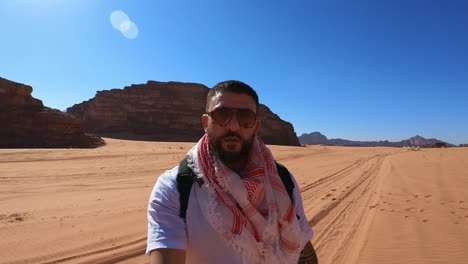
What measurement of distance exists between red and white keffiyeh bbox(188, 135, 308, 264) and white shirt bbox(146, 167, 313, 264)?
1.6 inches

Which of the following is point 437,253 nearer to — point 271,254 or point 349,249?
point 349,249

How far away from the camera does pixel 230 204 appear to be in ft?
5.62

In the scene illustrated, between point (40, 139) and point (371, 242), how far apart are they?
25355 millimetres

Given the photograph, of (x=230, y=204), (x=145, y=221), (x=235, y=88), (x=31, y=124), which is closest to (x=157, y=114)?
(x=31, y=124)

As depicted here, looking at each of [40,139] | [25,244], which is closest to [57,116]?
[40,139]

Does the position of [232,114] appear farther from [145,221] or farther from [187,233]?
[145,221]

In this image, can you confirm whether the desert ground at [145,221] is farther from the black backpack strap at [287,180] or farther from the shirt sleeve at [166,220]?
the shirt sleeve at [166,220]

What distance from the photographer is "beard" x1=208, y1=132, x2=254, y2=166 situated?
1.90 m

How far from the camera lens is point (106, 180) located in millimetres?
9875

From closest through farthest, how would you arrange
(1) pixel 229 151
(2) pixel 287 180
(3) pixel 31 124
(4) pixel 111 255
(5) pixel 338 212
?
(1) pixel 229 151
(2) pixel 287 180
(4) pixel 111 255
(5) pixel 338 212
(3) pixel 31 124

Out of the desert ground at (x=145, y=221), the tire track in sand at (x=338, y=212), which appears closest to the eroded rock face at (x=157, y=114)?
the desert ground at (x=145, y=221)

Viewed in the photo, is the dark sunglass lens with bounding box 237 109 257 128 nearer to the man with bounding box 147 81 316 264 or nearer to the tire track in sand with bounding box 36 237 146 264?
the man with bounding box 147 81 316 264

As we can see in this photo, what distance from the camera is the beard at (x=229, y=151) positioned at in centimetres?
190

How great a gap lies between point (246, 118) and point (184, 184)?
57 centimetres
